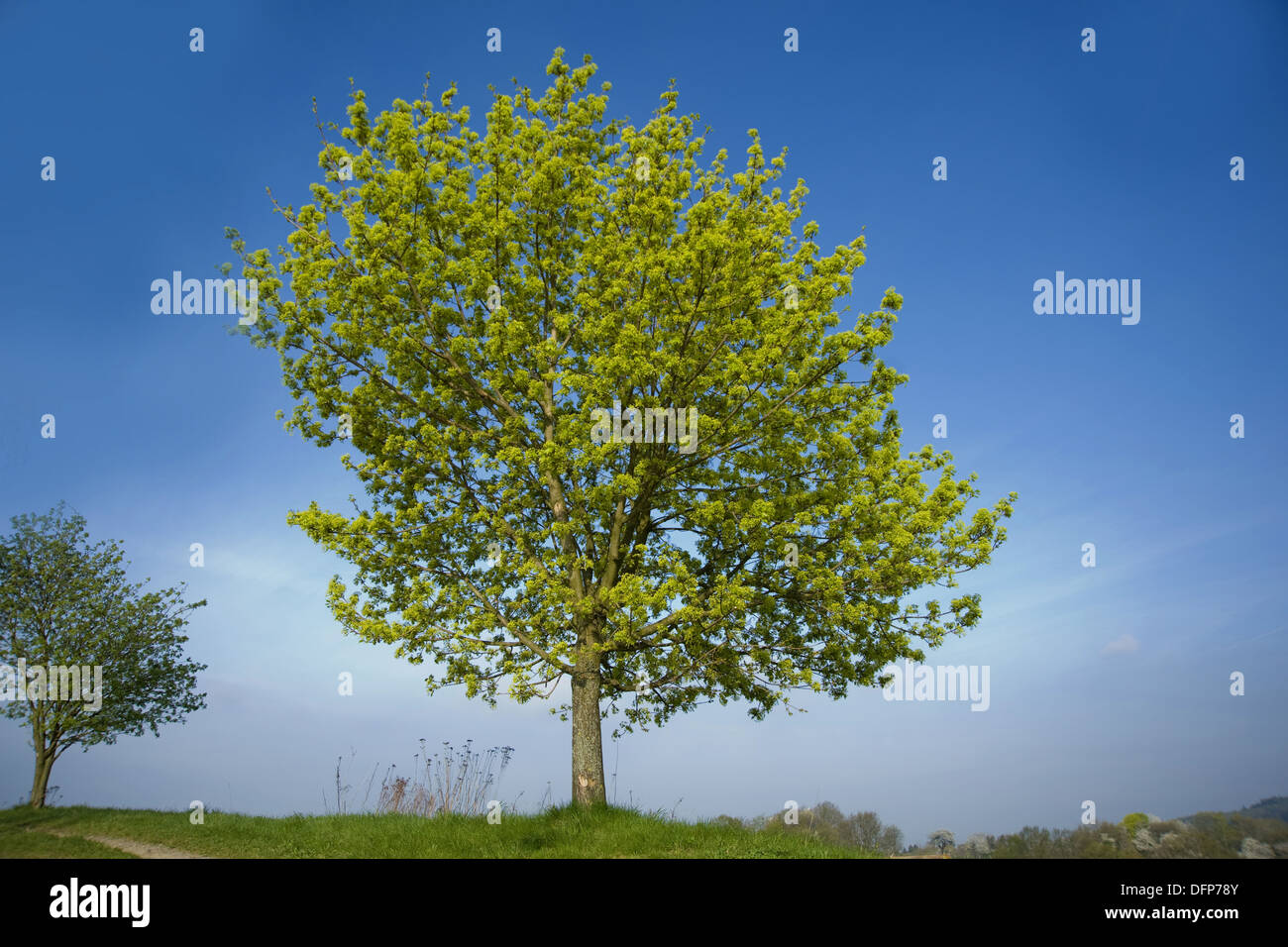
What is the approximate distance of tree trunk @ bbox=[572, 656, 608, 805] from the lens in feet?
51.0

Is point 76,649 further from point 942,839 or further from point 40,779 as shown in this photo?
point 942,839

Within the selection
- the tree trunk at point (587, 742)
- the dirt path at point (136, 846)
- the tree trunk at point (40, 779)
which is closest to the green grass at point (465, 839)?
the dirt path at point (136, 846)

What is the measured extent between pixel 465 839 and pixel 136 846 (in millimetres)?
8321

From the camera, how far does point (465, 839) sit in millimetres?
14070

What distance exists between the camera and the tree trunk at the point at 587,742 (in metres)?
15.6

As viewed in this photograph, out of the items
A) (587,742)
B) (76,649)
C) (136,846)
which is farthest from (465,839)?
(76,649)

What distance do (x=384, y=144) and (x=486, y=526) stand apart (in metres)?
8.47

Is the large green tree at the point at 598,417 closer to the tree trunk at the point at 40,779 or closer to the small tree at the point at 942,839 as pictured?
the small tree at the point at 942,839

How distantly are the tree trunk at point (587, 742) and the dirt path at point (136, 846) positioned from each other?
7.43 m

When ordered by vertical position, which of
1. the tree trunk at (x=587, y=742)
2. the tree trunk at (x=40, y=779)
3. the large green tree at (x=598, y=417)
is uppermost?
the large green tree at (x=598, y=417)

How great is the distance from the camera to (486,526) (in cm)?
1723
